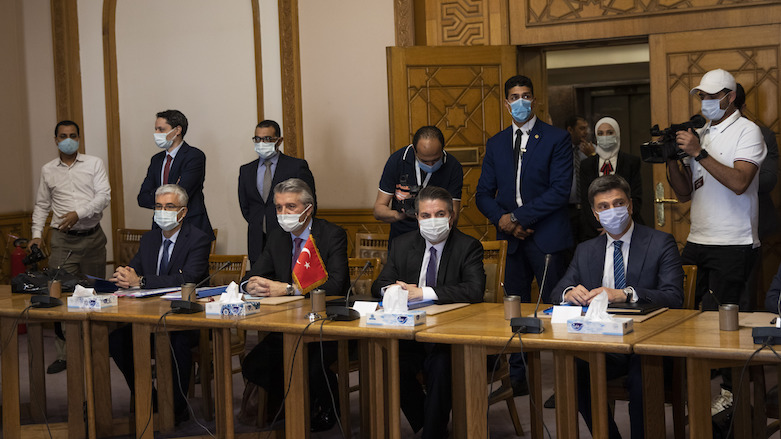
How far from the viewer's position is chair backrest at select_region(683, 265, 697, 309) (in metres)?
3.51

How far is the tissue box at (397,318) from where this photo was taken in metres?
3.04

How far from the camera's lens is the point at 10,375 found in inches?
155

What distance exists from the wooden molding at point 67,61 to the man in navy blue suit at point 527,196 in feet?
14.5

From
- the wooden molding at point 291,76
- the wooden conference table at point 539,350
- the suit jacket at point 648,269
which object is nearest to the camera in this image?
the wooden conference table at point 539,350

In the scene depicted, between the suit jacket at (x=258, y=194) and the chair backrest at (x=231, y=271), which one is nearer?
the chair backrest at (x=231, y=271)

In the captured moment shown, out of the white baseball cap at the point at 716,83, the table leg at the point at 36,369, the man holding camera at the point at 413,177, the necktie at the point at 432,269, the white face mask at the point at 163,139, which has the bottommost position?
the table leg at the point at 36,369

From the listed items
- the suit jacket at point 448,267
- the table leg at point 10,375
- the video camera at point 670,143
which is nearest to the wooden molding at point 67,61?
the table leg at point 10,375

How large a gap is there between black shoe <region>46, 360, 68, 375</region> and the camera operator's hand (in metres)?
4.11

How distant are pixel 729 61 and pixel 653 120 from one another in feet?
1.96

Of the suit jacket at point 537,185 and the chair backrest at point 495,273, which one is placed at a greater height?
the suit jacket at point 537,185

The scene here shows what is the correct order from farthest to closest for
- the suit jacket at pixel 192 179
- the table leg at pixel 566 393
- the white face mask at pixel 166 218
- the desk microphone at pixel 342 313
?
the suit jacket at pixel 192 179 < the white face mask at pixel 166 218 < the desk microphone at pixel 342 313 < the table leg at pixel 566 393

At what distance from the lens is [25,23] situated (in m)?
7.61

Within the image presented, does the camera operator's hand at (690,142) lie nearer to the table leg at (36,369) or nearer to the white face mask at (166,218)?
the white face mask at (166,218)

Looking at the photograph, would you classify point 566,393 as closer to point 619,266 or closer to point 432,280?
point 619,266
